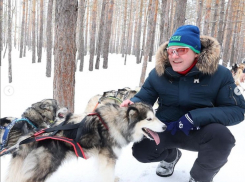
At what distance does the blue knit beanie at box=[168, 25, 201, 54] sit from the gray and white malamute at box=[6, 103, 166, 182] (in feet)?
2.57

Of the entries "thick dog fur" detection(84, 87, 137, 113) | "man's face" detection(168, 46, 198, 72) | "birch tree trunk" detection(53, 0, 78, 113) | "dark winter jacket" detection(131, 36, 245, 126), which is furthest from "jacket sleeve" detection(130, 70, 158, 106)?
"birch tree trunk" detection(53, 0, 78, 113)

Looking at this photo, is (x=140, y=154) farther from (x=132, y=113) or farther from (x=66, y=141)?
(x=66, y=141)

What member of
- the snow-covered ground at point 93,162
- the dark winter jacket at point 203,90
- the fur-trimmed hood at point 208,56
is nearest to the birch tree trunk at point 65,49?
the snow-covered ground at point 93,162

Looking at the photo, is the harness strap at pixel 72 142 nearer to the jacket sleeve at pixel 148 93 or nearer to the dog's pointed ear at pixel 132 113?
the dog's pointed ear at pixel 132 113

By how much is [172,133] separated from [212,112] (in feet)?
1.59

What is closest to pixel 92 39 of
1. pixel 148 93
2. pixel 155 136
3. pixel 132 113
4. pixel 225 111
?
pixel 148 93

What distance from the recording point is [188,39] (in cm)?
204

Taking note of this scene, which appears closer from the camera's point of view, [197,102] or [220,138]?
[220,138]

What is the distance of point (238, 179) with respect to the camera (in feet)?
8.29

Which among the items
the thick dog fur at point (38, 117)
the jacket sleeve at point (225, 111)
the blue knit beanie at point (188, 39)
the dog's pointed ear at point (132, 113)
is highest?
the blue knit beanie at point (188, 39)

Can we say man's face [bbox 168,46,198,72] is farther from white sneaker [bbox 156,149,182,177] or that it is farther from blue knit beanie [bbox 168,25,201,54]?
white sneaker [bbox 156,149,182,177]

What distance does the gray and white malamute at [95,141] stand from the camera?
1.96m

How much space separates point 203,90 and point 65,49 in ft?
9.32

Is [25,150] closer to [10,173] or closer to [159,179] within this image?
[10,173]
